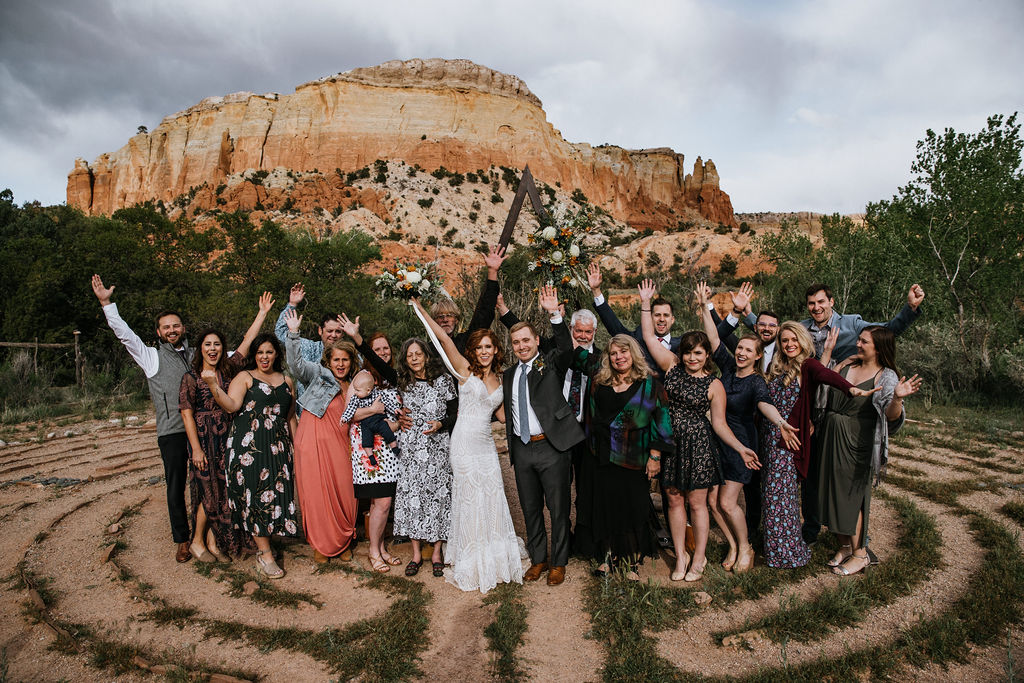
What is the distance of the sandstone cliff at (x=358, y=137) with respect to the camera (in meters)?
71.1

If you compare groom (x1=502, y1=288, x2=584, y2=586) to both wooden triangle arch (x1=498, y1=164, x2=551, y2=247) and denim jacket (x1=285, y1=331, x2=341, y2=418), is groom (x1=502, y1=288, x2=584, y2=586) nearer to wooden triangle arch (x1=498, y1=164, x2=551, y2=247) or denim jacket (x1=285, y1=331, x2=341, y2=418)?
wooden triangle arch (x1=498, y1=164, x2=551, y2=247)

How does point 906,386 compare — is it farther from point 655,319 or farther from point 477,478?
point 477,478

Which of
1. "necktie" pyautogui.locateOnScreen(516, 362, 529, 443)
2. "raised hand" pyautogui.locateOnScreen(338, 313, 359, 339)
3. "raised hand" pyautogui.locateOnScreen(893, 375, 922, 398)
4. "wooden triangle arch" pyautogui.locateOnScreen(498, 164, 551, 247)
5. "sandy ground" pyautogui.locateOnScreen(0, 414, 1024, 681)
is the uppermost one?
"wooden triangle arch" pyautogui.locateOnScreen(498, 164, 551, 247)

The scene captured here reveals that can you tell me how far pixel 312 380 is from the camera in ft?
17.7

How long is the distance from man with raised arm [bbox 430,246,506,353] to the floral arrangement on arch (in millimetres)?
562

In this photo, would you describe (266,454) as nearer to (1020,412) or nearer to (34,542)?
(34,542)

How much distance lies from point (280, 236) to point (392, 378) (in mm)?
21120

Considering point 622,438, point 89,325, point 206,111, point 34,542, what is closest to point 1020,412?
point 622,438

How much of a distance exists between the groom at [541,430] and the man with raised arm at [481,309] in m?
0.65

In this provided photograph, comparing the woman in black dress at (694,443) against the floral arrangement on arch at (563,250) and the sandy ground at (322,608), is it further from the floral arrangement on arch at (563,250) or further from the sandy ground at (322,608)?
the floral arrangement on arch at (563,250)

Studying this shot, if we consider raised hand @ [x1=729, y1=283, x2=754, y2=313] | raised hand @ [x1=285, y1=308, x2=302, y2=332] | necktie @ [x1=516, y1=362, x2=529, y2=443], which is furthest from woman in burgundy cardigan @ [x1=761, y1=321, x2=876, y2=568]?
raised hand @ [x1=285, y1=308, x2=302, y2=332]

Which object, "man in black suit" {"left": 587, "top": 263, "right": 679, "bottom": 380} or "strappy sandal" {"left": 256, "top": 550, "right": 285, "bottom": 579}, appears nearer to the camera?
"strappy sandal" {"left": 256, "top": 550, "right": 285, "bottom": 579}

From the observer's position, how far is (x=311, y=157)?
2766 inches

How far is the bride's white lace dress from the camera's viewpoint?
443 centimetres
